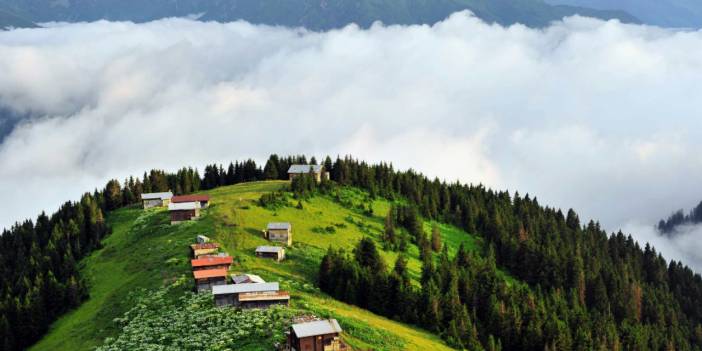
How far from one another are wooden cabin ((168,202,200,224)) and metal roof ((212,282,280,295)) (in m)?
54.7

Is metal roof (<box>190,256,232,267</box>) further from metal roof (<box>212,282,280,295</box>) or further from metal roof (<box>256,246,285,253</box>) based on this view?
metal roof (<box>212,282,280,295</box>)

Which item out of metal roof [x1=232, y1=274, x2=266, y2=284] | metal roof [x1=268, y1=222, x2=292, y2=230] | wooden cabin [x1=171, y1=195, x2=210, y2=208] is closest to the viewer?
metal roof [x1=232, y1=274, x2=266, y2=284]

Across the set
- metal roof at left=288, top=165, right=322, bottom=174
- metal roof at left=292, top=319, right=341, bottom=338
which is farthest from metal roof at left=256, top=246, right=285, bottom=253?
metal roof at left=288, top=165, right=322, bottom=174

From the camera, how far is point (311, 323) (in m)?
75.1

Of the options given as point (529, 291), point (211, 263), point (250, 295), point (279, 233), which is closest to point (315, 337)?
point (250, 295)

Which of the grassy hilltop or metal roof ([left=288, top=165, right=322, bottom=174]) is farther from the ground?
metal roof ([left=288, top=165, right=322, bottom=174])

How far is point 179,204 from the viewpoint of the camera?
148m

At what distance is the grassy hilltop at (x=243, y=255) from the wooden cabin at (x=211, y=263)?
3018 mm

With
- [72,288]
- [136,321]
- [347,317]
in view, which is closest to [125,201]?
[72,288]

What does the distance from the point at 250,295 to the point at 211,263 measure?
18.9 metres

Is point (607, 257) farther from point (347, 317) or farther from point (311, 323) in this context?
point (311, 323)

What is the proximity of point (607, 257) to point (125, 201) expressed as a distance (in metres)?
130

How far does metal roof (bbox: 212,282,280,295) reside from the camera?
91.5 meters

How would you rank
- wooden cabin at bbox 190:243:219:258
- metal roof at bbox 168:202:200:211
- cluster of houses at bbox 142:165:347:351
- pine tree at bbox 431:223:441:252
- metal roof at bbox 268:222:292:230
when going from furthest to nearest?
1. pine tree at bbox 431:223:441:252
2. metal roof at bbox 168:202:200:211
3. metal roof at bbox 268:222:292:230
4. wooden cabin at bbox 190:243:219:258
5. cluster of houses at bbox 142:165:347:351
